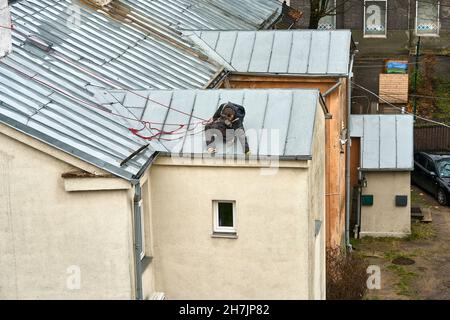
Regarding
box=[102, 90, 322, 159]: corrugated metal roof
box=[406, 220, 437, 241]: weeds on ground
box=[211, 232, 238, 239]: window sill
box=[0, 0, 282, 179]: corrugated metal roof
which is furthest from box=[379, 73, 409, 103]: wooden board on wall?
box=[211, 232, 238, 239]: window sill

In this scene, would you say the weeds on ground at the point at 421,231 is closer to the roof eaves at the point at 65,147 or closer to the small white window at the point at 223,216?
the small white window at the point at 223,216

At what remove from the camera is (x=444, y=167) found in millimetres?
26125

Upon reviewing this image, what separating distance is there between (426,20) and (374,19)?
2.45 metres

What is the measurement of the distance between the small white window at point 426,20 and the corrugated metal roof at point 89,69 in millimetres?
19617

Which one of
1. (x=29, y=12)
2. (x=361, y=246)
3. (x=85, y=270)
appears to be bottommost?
(x=361, y=246)

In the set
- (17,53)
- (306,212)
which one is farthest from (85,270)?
(17,53)

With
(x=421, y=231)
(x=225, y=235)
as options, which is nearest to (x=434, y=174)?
(x=421, y=231)

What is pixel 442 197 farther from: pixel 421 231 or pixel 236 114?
pixel 236 114

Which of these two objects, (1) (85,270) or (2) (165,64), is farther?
(2) (165,64)

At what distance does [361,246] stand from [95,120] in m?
12.4

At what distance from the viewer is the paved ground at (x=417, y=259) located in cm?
1950

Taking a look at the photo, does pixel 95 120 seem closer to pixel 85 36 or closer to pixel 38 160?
pixel 38 160

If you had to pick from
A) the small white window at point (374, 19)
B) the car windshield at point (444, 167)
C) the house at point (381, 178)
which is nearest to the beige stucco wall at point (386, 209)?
the house at point (381, 178)

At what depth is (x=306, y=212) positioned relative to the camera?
12047 mm
